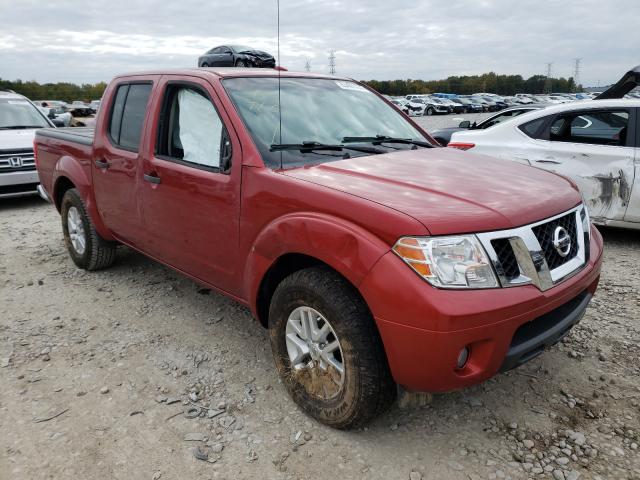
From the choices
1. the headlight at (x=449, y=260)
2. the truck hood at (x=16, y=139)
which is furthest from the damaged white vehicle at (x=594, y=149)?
the truck hood at (x=16, y=139)

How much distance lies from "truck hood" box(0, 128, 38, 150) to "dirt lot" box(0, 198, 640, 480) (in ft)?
15.8

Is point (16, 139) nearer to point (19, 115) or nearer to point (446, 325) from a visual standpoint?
point (19, 115)

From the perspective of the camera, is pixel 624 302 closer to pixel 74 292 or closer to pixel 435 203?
pixel 435 203

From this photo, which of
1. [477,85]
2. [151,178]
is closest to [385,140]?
[151,178]

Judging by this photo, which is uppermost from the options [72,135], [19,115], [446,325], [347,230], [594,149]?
[19,115]

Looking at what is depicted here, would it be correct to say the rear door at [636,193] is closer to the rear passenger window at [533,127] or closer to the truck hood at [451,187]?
the rear passenger window at [533,127]

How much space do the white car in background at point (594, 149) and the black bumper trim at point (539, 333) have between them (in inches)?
128

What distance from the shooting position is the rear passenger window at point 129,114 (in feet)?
12.6

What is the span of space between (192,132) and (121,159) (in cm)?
86

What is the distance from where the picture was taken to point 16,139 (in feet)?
26.9

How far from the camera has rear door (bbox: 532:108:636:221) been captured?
5199 mm

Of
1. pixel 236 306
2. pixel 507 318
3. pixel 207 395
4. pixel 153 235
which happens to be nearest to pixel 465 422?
pixel 507 318

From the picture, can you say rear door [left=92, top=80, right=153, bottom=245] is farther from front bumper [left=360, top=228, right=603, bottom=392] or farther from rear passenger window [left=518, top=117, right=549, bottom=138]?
rear passenger window [left=518, top=117, right=549, bottom=138]

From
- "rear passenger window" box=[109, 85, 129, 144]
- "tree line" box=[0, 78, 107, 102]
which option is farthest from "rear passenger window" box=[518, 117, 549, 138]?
"tree line" box=[0, 78, 107, 102]
